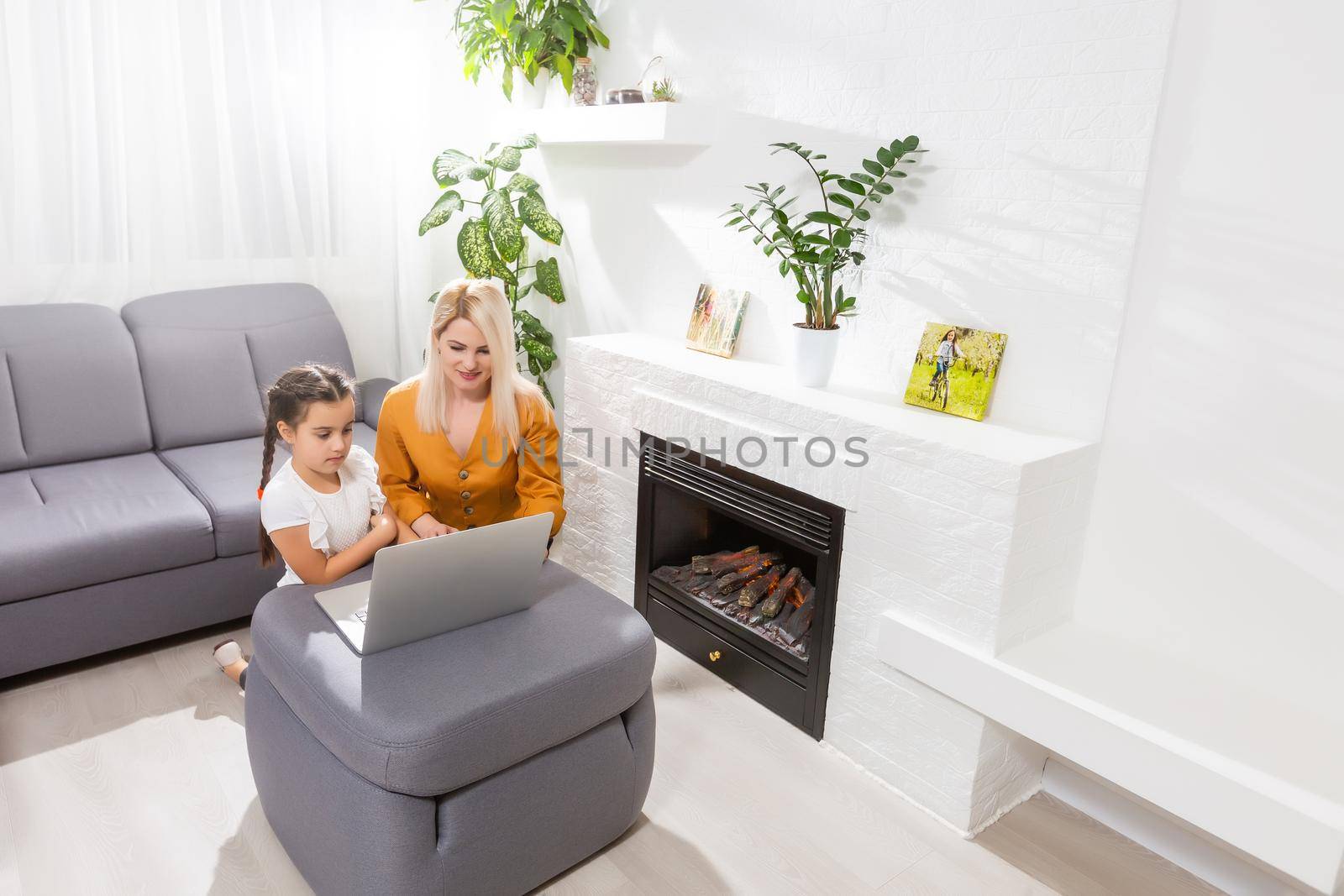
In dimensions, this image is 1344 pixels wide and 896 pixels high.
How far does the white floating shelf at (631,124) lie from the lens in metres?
2.63

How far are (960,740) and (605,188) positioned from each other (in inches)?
83.9

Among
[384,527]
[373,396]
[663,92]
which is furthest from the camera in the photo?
[373,396]

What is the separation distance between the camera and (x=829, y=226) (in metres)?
2.40

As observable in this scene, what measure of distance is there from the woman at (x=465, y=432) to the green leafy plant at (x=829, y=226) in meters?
0.71

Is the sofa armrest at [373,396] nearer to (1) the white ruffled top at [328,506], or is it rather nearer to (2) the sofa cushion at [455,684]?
(1) the white ruffled top at [328,506]

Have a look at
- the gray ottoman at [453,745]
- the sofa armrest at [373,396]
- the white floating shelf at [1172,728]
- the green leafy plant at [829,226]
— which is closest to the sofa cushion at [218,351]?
the sofa armrest at [373,396]

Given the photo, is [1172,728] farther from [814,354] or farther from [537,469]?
[537,469]

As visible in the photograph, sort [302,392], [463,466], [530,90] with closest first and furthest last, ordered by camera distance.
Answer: [302,392]
[463,466]
[530,90]

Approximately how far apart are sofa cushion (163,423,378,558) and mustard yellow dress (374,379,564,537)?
314mm

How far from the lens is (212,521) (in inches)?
98.4

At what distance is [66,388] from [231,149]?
3.28 feet

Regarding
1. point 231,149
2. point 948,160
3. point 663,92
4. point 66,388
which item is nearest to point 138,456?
point 66,388

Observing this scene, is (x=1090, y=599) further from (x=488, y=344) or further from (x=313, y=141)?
(x=313, y=141)

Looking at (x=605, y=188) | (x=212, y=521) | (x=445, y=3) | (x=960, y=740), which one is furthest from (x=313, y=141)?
(x=960, y=740)
